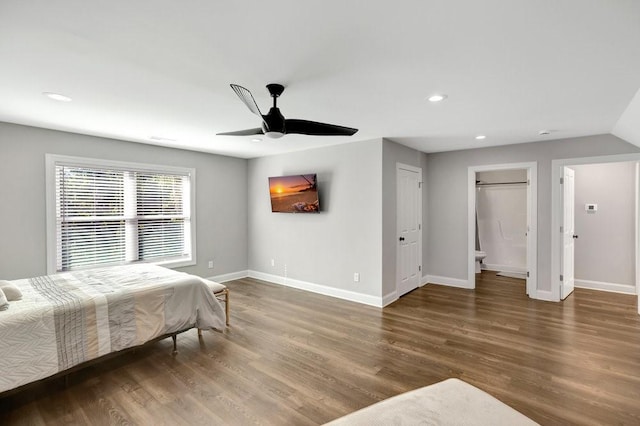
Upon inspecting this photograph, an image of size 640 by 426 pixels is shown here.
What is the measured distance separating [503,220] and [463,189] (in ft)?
7.24

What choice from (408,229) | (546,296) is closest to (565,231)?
(546,296)

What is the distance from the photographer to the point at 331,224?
4977 mm

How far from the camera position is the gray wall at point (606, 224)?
4863mm

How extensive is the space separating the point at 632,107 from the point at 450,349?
287 centimetres

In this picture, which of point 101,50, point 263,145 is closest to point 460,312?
point 263,145

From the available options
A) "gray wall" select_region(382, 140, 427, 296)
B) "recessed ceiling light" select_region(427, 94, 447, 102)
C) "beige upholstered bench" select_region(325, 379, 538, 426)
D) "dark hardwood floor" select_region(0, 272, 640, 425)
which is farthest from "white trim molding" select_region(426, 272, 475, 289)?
"beige upholstered bench" select_region(325, 379, 538, 426)

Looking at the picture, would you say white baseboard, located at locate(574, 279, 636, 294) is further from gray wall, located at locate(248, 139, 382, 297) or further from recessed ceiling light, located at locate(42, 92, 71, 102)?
recessed ceiling light, located at locate(42, 92, 71, 102)

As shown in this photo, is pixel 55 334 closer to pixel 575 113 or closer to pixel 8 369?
pixel 8 369

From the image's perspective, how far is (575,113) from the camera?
3.23m

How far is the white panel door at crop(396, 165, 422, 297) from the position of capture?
16.0 ft

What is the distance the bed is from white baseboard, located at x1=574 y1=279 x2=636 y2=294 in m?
5.84

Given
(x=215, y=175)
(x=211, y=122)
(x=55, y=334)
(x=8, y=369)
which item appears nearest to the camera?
(x=8, y=369)

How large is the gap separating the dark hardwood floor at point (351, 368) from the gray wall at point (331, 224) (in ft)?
2.53

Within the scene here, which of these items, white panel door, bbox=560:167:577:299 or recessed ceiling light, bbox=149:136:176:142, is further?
white panel door, bbox=560:167:577:299
